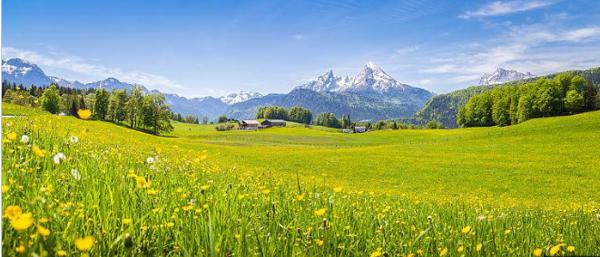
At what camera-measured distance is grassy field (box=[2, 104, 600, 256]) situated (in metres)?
2.86

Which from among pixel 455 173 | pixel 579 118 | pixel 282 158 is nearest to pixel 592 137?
pixel 579 118

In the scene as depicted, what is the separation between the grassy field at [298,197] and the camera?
113 inches

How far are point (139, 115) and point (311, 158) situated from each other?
6135 cm

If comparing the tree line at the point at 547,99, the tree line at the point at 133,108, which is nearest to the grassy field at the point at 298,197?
the tree line at the point at 133,108

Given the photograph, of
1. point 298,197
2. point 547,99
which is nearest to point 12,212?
point 298,197

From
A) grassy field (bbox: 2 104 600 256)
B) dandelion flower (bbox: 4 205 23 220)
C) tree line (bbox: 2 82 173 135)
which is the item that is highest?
tree line (bbox: 2 82 173 135)

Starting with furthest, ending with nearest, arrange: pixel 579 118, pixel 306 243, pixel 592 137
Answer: pixel 579 118, pixel 592 137, pixel 306 243

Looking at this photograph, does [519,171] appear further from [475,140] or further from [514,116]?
[514,116]

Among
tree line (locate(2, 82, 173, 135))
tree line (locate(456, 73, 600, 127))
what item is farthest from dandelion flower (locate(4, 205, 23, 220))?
tree line (locate(456, 73, 600, 127))

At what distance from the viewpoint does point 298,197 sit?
3.71m

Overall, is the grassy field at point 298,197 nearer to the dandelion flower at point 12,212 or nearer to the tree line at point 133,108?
the dandelion flower at point 12,212

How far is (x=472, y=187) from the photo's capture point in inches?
1005

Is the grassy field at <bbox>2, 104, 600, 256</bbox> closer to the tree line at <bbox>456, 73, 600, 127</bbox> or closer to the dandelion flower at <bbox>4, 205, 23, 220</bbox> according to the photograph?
the dandelion flower at <bbox>4, 205, 23, 220</bbox>

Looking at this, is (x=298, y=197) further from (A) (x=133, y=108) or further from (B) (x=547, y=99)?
(B) (x=547, y=99)
